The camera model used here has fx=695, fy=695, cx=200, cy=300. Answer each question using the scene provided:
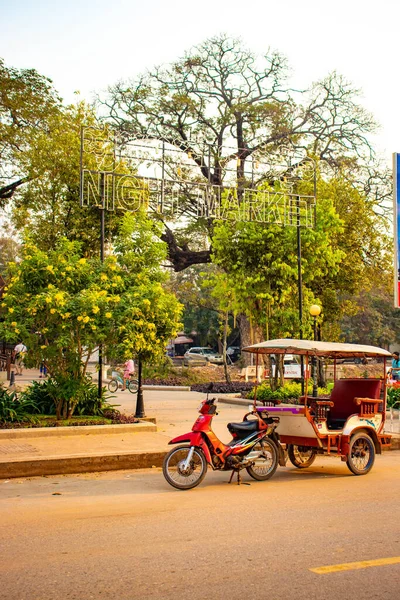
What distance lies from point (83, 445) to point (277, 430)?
11.6ft

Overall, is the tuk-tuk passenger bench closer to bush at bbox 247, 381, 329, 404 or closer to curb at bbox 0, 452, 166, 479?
curb at bbox 0, 452, 166, 479

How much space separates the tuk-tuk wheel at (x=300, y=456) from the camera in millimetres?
11000

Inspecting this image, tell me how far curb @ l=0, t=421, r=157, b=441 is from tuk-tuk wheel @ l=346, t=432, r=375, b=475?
192 inches

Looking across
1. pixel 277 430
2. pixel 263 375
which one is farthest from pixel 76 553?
pixel 263 375

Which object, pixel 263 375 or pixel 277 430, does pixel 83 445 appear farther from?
pixel 263 375

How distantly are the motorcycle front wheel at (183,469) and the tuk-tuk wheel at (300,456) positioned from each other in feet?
7.19

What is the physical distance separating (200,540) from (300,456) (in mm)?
4958

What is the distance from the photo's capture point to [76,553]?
6.06 metres

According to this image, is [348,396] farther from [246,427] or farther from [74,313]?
[74,313]

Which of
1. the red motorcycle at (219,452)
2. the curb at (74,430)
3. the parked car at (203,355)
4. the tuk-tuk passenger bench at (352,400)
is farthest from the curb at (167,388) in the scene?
the parked car at (203,355)

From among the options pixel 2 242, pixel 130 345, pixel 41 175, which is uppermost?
pixel 2 242

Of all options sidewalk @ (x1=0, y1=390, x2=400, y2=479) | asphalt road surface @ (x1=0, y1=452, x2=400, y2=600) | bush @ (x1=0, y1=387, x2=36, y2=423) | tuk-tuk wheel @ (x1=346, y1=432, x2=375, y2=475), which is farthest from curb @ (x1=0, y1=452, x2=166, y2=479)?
bush @ (x1=0, y1=387, x2=36, y2=423)

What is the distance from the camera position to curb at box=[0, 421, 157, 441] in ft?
42.0

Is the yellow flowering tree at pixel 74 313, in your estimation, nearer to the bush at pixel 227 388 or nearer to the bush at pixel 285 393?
the bush at pixel 285 393
